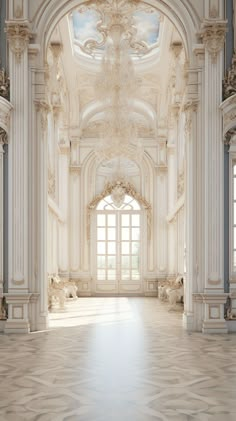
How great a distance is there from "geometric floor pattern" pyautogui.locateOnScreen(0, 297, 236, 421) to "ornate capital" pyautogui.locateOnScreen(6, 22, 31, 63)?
15.2ft

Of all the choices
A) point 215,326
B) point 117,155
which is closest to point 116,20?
point 117,155

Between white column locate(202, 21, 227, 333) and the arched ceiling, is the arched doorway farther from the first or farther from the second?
white column locate(202, 21, 227, 333)

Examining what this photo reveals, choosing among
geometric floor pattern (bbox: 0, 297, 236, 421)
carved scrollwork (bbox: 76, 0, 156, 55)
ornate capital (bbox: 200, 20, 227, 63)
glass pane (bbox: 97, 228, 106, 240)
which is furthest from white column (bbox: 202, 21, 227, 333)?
glass pane (bbox: 97, 228, 106, 240)

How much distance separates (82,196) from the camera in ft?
70.1

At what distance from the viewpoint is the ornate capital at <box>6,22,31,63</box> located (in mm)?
10523

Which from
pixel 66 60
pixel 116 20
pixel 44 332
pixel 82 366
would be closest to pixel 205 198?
pixel 44 332

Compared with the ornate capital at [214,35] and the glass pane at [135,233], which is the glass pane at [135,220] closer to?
the glass pane at [135,233]

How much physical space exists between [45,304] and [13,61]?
161 inches

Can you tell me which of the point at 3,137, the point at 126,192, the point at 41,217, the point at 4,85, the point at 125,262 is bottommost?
the point at 125,262

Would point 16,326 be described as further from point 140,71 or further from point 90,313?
point 140,71

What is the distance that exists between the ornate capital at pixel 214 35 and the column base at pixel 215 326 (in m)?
4.27

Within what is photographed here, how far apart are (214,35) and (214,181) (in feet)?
7.85

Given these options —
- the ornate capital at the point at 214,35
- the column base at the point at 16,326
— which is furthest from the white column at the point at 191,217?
the column base at the point at 16,326

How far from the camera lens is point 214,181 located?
10523mm
